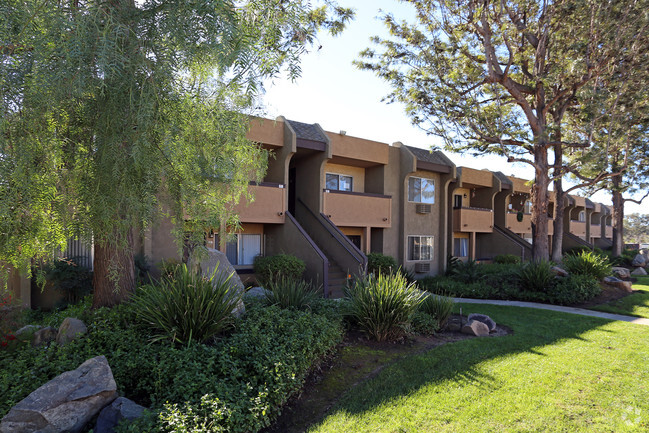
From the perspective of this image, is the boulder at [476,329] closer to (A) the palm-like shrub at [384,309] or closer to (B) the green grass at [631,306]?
(A) the palm-like shrub at [384,309]

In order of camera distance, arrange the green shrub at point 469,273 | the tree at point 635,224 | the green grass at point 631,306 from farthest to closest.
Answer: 1. the tree at point 635,224
2. the green shrub at point 469,273
3. the green grass at point 631,306

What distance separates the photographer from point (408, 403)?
5.17 meters

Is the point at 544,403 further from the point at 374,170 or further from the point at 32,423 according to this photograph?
the point at 374,170

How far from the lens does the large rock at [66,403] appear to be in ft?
13.2

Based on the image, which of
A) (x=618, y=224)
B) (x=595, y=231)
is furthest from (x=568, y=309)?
(x=595, y=231)

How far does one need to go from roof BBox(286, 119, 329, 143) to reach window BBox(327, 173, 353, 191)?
250cm

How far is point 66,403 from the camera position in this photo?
165 inches

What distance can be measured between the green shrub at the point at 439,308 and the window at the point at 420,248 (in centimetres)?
988

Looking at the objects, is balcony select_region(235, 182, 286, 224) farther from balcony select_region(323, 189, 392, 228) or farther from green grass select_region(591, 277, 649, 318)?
green grass select_region(591, 277, 649, 318)

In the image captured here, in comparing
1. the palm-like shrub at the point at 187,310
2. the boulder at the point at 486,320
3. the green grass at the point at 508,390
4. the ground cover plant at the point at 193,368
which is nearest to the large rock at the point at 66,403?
the ground cover plant at the point at 193,368

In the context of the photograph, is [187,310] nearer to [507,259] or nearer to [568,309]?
[568,309]

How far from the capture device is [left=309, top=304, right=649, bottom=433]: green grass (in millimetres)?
4660

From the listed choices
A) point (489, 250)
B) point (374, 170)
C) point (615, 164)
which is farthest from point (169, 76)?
point (489, 250)

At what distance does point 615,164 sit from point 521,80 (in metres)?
7.24
